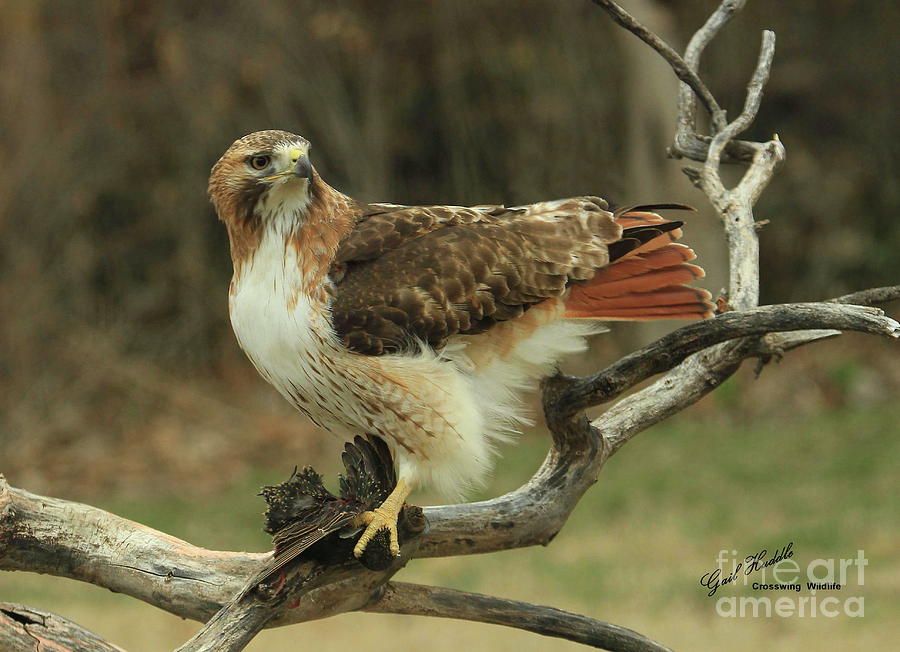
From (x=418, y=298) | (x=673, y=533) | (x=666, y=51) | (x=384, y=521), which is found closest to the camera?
(x=384, y=521)

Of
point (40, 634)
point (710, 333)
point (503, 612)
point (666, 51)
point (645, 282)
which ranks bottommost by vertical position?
point (40, 634)

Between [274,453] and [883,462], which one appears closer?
[883,462]

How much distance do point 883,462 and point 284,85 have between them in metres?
4.76

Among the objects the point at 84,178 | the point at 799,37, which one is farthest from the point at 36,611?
the point at 799,37

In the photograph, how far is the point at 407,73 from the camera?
9.27 metres

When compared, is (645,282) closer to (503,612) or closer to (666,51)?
(666,51)

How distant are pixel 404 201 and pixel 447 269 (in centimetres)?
625

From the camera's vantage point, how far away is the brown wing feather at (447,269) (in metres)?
2.91

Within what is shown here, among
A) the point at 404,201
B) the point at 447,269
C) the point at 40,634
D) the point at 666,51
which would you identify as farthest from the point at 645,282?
the point at 404,201

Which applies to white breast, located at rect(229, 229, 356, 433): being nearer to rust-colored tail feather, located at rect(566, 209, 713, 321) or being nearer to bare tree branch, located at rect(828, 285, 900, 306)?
rust-colored tail feather, located at rect(566, 209, 713, 321)

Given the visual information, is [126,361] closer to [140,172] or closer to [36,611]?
[140,172]

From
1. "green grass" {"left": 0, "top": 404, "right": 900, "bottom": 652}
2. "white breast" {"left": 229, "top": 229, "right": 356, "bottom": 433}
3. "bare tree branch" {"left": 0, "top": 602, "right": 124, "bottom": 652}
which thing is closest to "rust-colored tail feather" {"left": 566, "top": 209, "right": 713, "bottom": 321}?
"white breast" {"left": 229, "top": 229, "right": 356, "bottom": 433}

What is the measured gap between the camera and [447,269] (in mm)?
2963

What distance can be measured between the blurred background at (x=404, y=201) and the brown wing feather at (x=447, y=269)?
11.8 feet
